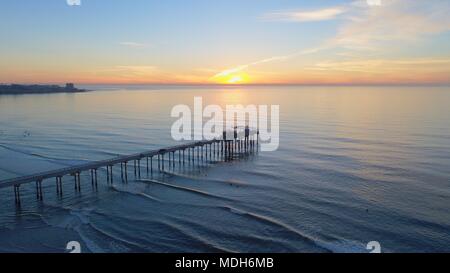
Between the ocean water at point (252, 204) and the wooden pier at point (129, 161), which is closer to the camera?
the ocean water at point (252, 204)

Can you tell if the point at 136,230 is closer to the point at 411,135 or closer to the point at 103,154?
the point at 103,154

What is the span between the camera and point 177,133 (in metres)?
69.7

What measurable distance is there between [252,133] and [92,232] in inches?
1910

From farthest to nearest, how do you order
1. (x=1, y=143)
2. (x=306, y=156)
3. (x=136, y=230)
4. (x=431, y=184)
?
(x=1, y=143)
(x=306, y=156)
(x=431, y=184)
(x=136, y=230)

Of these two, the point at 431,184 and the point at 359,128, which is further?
the point at 359,128

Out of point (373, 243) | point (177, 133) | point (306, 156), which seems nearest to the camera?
point (373, 243)

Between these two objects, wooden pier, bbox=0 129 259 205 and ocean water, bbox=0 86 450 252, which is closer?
ocean water, bbox=0 86 450 252

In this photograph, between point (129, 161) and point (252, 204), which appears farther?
point (129, 161)

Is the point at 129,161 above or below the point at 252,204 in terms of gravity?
above

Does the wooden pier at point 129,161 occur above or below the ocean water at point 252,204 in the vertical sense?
above

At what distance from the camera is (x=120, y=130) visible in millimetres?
71062

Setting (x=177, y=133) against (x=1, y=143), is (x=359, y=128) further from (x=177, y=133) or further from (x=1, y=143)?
(x=1, y=143)

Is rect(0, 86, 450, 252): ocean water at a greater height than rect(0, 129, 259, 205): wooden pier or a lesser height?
lesser

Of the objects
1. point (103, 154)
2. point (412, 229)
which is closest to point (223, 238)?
point (412, 229)
